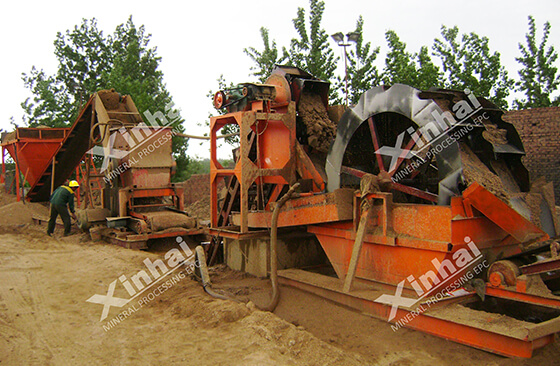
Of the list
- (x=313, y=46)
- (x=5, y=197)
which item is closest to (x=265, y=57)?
(x=313, y=46)

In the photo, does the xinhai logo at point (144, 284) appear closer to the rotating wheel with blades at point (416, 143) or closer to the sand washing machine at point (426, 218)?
the sand washing machine at point (426, 218)

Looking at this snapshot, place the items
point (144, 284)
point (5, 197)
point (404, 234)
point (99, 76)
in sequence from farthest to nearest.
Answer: point (99, 76)
point (5, 197)
point (144, 284)
point (404, 234)

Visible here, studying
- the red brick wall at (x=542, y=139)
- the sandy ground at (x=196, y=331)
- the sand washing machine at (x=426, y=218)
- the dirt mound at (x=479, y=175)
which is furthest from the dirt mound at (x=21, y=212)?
the red brick wall at (x=542, y=139)

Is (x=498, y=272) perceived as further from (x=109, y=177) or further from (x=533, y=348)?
(x=109, y=177)

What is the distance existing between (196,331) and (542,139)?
11882 mm

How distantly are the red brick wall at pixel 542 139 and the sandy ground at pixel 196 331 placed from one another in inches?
396

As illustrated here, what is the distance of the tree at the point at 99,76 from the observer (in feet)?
71.4

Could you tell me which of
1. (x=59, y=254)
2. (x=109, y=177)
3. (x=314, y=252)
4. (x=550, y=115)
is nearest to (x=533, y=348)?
(x=314, y=252)

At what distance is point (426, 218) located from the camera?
466cm

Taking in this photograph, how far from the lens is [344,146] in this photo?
5914 millimetres

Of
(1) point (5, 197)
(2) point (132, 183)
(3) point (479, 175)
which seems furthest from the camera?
(1) point (5, 197)

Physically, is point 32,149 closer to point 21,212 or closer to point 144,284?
point 21,212

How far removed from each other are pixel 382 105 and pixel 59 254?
Result: 654 cm

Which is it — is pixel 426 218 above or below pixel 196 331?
above
